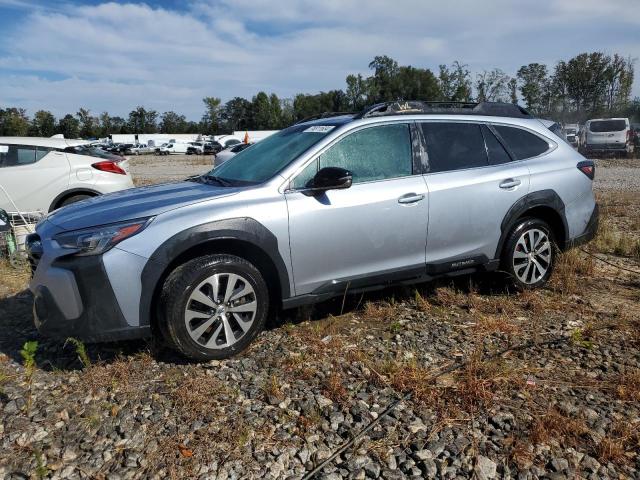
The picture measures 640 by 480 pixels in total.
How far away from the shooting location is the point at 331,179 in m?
3.90

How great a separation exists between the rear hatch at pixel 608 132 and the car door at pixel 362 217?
74.6 feet

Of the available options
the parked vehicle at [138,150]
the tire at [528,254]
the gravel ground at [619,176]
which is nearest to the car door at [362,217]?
the tire at [528,254]

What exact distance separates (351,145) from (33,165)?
538 cm

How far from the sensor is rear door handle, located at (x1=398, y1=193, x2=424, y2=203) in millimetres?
4266

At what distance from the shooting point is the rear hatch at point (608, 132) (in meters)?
23.7

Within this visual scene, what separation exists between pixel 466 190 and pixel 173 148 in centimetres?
5565

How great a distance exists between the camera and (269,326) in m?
4.46

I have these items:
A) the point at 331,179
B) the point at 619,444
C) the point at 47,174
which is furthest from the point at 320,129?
the point at 47,174

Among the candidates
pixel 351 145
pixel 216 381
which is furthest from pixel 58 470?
pixel 351 145

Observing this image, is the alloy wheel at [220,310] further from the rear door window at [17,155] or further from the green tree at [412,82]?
the green tree at [412,82]

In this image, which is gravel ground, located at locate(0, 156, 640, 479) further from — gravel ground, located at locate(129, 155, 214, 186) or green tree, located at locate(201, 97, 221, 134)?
green tree, located at locate(201, 97, 221, 134)

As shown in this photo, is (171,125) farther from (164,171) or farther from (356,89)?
(164,171)

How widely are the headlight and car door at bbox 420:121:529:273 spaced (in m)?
2.27

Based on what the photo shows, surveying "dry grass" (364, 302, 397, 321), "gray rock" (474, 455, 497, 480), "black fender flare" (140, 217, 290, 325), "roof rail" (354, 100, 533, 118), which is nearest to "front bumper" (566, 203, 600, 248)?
"roof rail" (354, 100, 533, 118)
